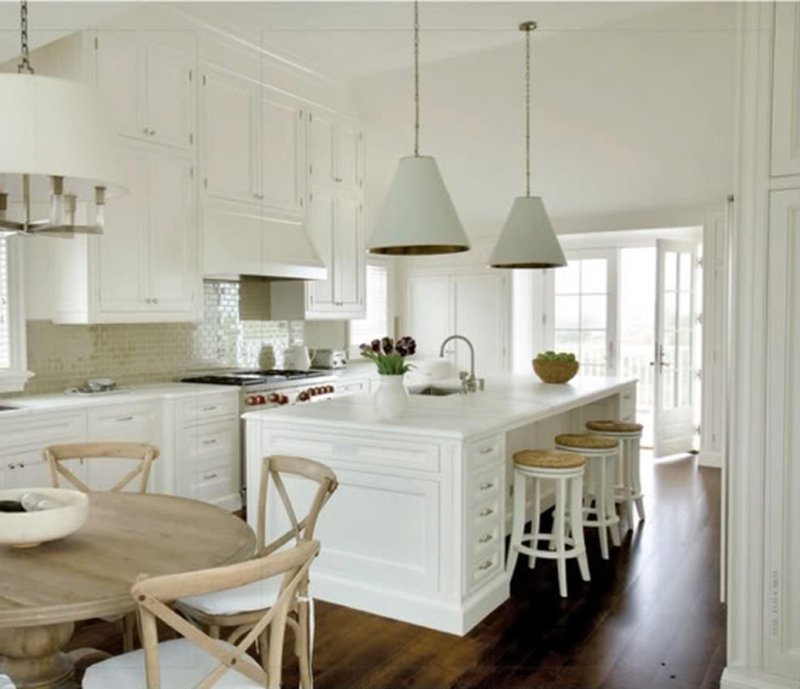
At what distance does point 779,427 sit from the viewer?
2348 mm

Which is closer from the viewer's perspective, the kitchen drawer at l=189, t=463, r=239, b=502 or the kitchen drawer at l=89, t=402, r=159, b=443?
the kitchen drawer at l=89, t=402, r=159, b=443

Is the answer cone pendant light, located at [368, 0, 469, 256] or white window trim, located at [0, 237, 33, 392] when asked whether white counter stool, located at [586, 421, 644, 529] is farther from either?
white window trim, located at [0, 237, 33, 392]

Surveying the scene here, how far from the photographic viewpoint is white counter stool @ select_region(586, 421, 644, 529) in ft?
14.6

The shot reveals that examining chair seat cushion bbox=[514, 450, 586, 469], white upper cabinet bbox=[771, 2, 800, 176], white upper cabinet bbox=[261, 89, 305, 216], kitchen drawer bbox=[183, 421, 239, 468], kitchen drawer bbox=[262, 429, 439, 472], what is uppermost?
white upper cabinet bbox=[261, 89, 305, 216]

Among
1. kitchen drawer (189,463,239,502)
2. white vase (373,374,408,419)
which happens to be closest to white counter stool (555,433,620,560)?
white vase (373,374,408,419)

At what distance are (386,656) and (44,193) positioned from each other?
2040mm

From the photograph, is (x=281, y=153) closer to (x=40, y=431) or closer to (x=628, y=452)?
(x=40, y=431)

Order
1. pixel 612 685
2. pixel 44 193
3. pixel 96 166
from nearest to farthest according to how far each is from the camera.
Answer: pixel 96 166 → pixel 44 193 → pixel 612 685

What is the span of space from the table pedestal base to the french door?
5476 mm

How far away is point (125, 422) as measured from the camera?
4.05 metres

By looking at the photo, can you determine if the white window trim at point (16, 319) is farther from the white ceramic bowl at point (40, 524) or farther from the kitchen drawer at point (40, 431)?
the white ceramic bowl at point (40, 524)

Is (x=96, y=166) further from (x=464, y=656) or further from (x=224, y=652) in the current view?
(x=464, y=656)

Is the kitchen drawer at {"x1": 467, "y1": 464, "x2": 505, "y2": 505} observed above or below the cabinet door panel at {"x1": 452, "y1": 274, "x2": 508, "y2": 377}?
below

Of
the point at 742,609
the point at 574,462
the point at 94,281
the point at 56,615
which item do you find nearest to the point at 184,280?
the point at 94,281
